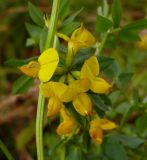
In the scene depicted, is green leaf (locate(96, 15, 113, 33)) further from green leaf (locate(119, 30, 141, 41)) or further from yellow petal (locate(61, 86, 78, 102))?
yellow petal (locate(61, 86, 78, 102))

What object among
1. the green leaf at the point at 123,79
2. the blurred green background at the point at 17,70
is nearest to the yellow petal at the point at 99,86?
the green leaf at the point at 123,79

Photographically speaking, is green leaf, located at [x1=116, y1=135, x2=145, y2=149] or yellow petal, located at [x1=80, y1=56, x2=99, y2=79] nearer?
yellow petal, located at [x1=80, y1=56, x2=99, y2=79]

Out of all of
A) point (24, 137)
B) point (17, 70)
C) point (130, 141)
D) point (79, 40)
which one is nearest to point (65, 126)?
point (79, 40)

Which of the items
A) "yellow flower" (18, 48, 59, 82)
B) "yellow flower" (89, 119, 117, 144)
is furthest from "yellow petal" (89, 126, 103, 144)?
"yellow flower" (18, 48, 59, 82)

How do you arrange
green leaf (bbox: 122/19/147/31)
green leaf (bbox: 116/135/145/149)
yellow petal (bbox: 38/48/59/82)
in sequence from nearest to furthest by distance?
yellow petal (bbox: 38/48/59/82)
green leaf (bbox: 122/19/147/31)
green leaf (bbox: 116/135/145/149)

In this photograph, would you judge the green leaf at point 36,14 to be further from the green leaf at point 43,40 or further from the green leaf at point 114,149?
the green leaf at point 114,149

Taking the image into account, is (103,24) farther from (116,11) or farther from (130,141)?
(130,141)

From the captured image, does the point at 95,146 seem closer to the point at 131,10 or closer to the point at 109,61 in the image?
the point at 109,61
